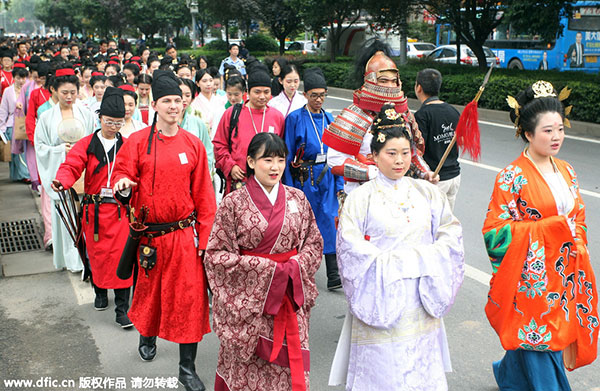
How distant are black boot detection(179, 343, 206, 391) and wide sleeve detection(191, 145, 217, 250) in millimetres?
687

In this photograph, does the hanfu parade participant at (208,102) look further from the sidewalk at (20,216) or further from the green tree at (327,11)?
the green tree at (327,11)

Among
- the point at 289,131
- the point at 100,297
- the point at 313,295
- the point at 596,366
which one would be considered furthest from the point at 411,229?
the point at 100,297

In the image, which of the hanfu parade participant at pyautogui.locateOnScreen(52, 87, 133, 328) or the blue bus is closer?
the hanfu parade participant at pyautogui.locateOnScreen(52, 87, 133, 328)

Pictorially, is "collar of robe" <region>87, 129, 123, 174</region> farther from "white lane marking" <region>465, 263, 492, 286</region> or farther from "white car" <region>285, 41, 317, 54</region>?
"white car" <region>285, 41, 317, 54</region>

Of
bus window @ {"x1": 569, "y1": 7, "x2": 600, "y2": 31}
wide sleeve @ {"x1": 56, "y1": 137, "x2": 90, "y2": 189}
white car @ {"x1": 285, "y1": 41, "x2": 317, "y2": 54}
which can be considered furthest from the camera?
white car @ {"x1": 285, "y1": 41, "x2": 317, "y2": 54}

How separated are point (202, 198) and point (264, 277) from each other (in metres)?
1.00

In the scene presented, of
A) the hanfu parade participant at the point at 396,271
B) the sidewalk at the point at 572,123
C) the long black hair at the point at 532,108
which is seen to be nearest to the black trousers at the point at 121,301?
the hanfu parade participant at the point at 396,271

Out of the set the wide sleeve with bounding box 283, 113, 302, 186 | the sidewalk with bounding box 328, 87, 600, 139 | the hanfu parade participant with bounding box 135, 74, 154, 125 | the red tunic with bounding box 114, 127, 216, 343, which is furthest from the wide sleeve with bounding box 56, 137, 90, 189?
the sidewalk with bounding box 328, 87, 600, 139

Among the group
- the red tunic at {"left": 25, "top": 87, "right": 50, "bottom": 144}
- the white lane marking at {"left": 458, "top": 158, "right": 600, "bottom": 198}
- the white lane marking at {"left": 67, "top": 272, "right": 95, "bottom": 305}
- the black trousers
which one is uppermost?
the red tunic at {"left": 25, "top": 87, "right": 50, "bottom": 144}

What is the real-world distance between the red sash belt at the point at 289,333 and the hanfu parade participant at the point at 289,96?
3.37 meters

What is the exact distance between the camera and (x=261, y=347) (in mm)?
3711

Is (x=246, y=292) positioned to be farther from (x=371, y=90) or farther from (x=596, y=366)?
(x=596, y=366)

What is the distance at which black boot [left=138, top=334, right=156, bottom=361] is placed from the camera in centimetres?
469

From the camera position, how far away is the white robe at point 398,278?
3.39 metres
